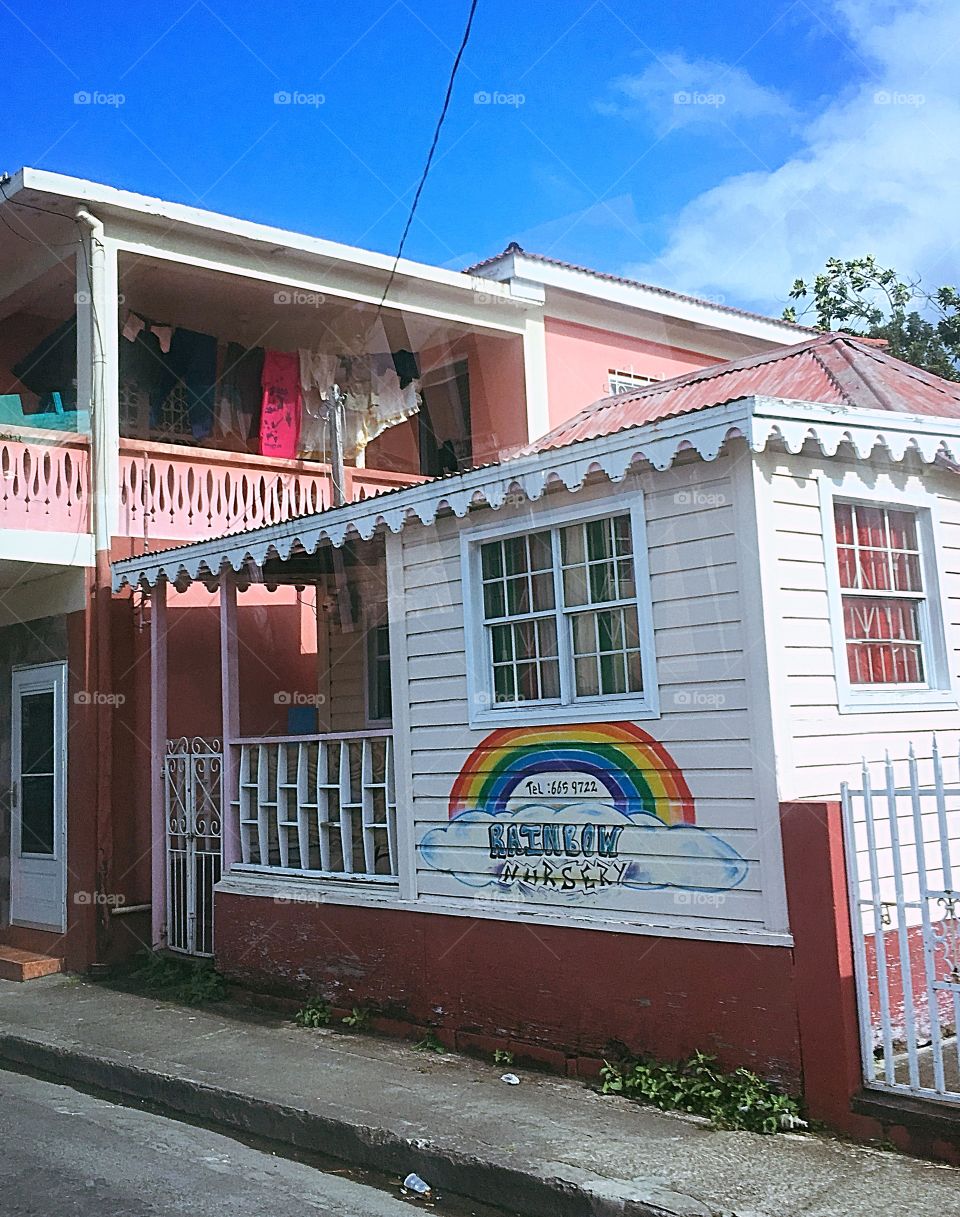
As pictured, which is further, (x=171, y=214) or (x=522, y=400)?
(x=522, y=400)

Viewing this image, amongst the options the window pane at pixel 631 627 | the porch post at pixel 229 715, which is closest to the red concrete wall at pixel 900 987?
the window pane at pixel 631 627

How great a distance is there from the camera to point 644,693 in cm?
684

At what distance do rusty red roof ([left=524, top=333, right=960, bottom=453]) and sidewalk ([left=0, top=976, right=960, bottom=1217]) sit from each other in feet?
12.0

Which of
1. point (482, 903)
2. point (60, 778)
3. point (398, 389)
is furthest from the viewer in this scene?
point (398, 389)

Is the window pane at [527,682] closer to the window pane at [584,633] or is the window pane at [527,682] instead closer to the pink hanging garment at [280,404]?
the window pane at [584,633]

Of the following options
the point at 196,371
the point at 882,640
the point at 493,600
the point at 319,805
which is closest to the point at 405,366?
the point at 196,371

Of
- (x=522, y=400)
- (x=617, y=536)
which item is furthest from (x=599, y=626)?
(x=522, y=400)

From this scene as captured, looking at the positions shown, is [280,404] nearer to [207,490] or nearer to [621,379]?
[207,490]

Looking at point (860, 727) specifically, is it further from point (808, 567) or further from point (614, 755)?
point (614, 755)

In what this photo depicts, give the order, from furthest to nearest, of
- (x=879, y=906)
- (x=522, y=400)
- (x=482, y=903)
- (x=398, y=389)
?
(x=522, y=400) → (x=398, y=389) → (x=482, y=903) → (x=879, y=906)

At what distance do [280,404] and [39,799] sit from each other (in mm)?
4897

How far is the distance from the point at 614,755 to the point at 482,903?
1.43 m

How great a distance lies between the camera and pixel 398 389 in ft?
44.8

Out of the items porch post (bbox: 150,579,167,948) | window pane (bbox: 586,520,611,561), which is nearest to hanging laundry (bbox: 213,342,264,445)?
porch post (bbox: 150,579,167,948)
